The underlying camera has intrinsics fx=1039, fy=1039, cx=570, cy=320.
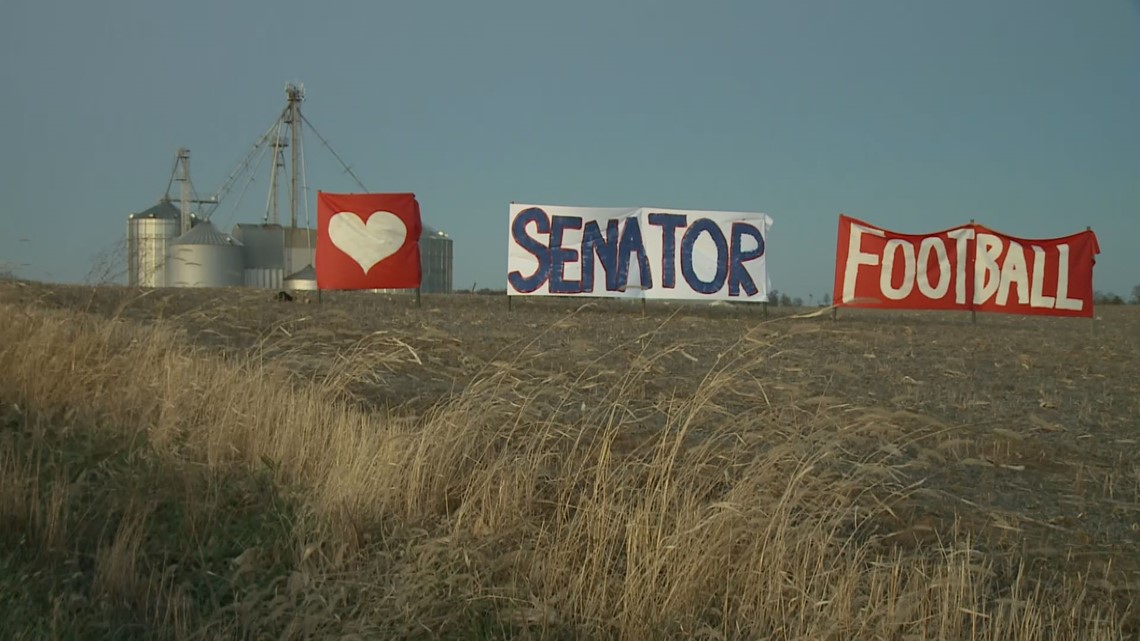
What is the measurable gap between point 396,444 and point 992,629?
115 inches

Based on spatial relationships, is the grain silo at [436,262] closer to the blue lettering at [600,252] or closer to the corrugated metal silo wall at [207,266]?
the corrugated metal silo wall at [207,266]

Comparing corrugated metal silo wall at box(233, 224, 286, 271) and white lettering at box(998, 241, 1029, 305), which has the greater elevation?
corrugated metal silo wall at box(233, 224, 286, 271)

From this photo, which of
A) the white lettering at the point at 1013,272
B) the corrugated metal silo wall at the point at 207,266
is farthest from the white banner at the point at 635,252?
the corrugated metal silo wall at the point at 207,266

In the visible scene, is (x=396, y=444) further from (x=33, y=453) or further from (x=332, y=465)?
(x=33, y=453)

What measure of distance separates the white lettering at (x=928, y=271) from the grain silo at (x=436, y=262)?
20780mm

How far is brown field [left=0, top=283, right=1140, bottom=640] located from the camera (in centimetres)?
391

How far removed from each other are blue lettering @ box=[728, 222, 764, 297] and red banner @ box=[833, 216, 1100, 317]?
134 centimetres

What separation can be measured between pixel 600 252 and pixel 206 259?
20440mm

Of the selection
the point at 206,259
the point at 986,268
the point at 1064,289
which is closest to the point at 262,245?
the point at 206,259

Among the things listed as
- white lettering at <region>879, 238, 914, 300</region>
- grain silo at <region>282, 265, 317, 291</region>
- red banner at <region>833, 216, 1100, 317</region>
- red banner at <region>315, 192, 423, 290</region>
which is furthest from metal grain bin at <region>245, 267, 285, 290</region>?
white lettering at <region>879, 238, 914, 300</region>

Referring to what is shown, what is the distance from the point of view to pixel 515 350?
8.91 metres

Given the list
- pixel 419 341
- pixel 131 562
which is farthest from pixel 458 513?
pixel 419 341

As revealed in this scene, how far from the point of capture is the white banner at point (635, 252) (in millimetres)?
14820

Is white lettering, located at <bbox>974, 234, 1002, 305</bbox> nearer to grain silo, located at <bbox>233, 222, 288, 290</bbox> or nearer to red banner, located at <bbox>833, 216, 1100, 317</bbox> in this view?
red banner, located at <bbox>833, 216, 1100, 317</bbox>
